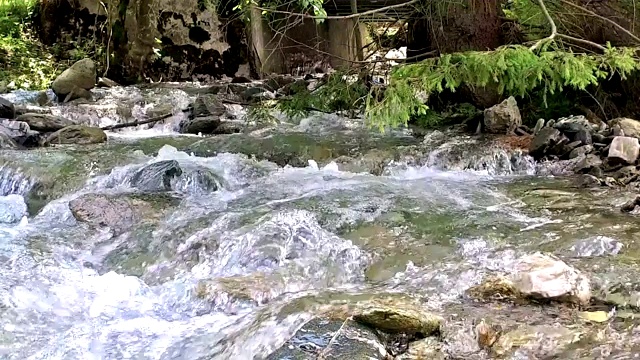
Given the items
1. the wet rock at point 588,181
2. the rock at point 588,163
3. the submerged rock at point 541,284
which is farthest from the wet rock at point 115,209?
the rock at point 588,163

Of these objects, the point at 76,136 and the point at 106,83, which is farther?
the point at 106,83

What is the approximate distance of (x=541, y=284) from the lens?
11.4 feet

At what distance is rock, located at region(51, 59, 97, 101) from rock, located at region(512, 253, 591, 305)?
9.61 meters

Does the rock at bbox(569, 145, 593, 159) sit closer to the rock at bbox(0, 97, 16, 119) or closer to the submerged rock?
the submerged rock

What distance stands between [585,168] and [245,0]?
4064 millimetres

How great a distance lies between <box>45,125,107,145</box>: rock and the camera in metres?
8.24

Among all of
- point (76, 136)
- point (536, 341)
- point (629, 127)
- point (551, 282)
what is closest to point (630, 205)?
point (551, 282)

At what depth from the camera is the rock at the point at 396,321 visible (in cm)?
301

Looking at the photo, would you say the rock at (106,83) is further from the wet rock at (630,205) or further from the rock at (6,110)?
the wet rock at (630,205)

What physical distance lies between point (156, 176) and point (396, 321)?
3967mm

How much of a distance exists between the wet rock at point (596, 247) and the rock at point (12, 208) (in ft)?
15.2

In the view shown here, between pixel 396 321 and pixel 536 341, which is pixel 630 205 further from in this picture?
pixel 396 321

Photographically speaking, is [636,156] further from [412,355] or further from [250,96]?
[250,96]

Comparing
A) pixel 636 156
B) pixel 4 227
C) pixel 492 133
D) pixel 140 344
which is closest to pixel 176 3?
pixel 492 133
